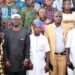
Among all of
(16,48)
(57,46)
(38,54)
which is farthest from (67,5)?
(16,48)

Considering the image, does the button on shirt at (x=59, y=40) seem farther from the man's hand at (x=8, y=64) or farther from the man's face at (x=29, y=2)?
the man's hand at (x=8, y=64)

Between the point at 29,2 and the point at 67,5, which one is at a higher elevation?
the point at 29,2

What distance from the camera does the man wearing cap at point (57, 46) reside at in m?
12.1

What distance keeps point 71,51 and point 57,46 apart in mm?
523

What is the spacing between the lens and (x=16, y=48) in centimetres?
1158

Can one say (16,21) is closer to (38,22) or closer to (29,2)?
(38,22)

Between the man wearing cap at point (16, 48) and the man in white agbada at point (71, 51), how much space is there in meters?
1.05

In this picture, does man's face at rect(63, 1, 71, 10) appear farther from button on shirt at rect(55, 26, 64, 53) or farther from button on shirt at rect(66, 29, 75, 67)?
button on shirt at rect(66, 29, 75, 67)

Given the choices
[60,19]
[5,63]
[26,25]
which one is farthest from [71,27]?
[5,63]

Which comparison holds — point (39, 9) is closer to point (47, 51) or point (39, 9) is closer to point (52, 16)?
point (52, 16)

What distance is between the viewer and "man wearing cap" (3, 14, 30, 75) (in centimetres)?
1158

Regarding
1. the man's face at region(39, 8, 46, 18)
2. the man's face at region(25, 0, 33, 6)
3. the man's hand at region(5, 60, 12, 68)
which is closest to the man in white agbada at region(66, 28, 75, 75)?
the man's face at region(39, 8, 46, 18)

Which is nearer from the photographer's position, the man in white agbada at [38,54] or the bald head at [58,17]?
the man in white agbada at [38,54]

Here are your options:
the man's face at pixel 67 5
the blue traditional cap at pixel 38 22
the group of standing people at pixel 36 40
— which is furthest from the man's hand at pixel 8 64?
the man's face at pixel 67 5
